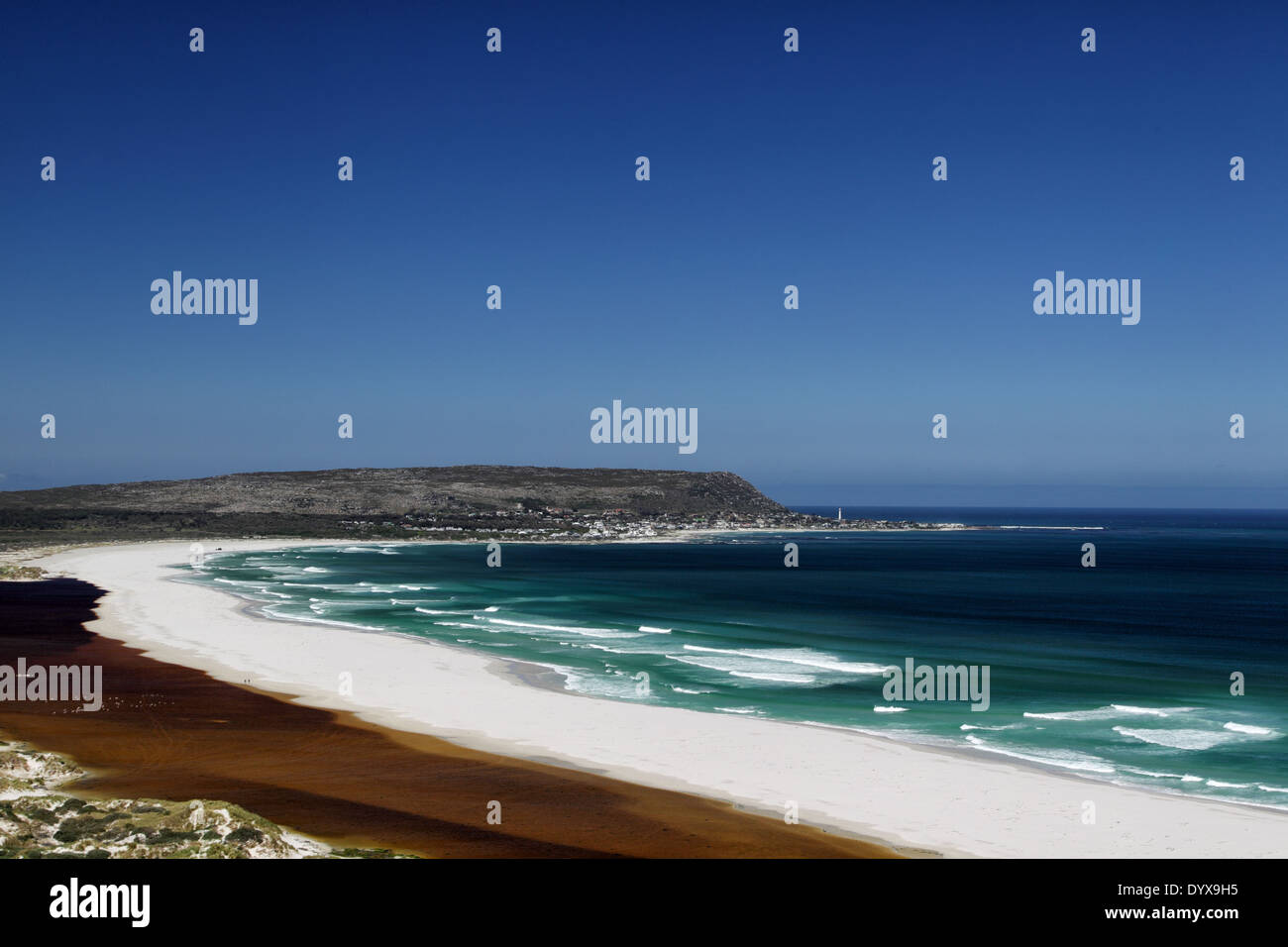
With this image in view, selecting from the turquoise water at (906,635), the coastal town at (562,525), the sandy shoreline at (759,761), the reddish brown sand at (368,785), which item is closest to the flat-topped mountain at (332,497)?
the coastal town at (562,525)

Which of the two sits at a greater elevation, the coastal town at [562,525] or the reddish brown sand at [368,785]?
the reddish brown sand at [368,785]

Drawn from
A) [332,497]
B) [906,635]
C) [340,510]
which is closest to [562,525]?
[340,510]

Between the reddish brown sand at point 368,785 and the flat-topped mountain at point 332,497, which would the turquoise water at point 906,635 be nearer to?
the reddish brown sand at point 368,785

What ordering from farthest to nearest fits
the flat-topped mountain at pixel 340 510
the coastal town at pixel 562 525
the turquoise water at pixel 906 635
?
the coastal town at pixel 562 525
the flat-topped mountain at pixel 340 510
the turquoise water at pixel 906 635

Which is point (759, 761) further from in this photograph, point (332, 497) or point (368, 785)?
point (332, 497)

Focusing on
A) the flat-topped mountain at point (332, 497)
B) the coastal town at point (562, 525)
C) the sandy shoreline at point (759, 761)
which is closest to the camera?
the sandy shoreline at point (759, 761)
